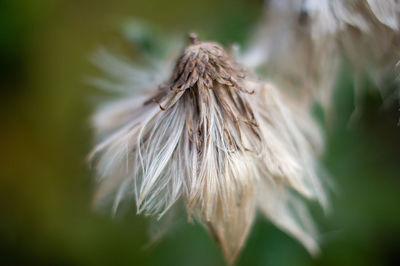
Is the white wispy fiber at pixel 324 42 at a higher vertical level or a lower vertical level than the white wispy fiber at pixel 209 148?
higher

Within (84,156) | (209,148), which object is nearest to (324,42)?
(209,148)

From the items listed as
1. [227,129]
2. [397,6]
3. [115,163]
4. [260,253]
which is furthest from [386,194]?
[115,163]

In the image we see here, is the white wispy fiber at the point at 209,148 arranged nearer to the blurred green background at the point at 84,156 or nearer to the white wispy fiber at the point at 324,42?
the white wispy fiber at the point at 324,42

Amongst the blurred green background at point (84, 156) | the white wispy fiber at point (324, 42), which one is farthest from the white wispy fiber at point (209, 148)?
the blurred green background at point (84, 156)

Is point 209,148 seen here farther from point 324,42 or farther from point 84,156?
point 84,156

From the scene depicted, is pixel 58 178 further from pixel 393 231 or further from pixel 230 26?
pixel 393 231

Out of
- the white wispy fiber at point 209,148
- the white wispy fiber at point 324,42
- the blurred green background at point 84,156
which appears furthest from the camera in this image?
the blurred green background at point 84,156
